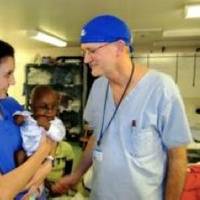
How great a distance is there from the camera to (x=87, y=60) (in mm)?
1494

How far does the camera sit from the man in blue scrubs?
1.39 metres

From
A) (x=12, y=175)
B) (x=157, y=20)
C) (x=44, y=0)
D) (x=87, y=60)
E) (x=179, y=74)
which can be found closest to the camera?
(x=12, y=175)

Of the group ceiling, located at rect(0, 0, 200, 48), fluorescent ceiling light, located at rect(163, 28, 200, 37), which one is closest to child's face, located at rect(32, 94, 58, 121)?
ceiling, located at rect(0, 0, 200, 48)

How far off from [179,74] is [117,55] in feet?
14.1

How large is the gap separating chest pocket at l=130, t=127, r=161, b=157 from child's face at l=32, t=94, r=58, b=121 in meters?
0.88

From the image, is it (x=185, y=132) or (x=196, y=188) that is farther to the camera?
(x=196, y=188)

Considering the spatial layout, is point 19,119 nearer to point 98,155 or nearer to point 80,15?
point 98,155

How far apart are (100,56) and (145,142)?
16.7 inches

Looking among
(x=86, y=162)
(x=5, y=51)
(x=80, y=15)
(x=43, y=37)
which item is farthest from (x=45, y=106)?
(x=43, y=37)

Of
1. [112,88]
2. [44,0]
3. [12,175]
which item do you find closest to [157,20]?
[44,0]

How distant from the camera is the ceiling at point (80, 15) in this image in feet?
11.2

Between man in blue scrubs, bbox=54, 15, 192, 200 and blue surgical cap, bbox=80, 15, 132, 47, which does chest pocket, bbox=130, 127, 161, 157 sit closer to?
man in blue scrubs, bbox=54, 15, 192, 200

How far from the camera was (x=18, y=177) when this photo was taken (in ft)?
3.95

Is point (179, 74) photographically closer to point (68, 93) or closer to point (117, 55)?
point (68, 93)
